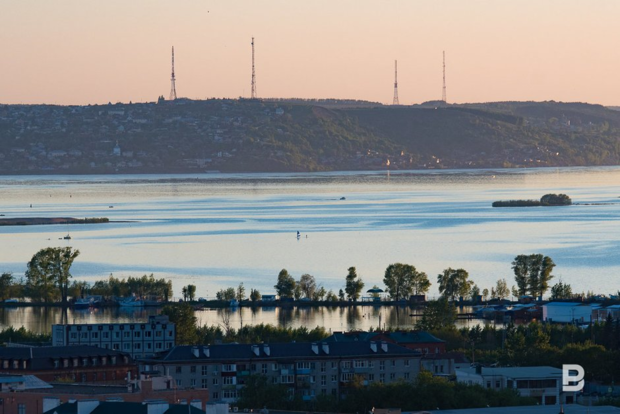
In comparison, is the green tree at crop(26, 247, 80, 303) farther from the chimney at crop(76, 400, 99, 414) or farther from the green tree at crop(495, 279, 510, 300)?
the chimney at crop(76, 400, 99, 414)

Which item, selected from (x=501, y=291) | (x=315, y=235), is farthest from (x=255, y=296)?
(x=315, y=235)

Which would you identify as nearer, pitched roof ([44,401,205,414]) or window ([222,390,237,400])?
pitched roof ([44,401,205,414])

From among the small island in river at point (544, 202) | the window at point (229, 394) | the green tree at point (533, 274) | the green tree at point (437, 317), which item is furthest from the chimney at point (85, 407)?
the small island in river at point (544, 202)

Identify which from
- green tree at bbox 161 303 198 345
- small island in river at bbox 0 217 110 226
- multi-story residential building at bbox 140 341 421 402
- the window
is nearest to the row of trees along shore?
A: green tree at bbox 161 303 198 345

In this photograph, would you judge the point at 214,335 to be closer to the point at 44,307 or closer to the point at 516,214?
the point at 44,307

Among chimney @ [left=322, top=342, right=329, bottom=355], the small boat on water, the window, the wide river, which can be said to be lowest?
the window
